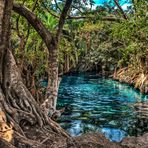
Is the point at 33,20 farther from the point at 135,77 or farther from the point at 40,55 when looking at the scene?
the point at 135,77

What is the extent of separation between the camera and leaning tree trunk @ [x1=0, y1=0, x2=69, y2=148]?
8.16m

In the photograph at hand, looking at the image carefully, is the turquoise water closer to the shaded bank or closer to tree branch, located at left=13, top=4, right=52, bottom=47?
tree branch, located at left=13, top=4, right=52, bottom=47

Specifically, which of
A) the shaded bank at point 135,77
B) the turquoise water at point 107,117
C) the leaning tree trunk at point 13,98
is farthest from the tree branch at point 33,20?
the shaded bank at point 135,77

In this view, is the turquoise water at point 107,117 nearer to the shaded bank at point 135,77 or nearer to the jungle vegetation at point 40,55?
the jungle vegetation at point 40,55

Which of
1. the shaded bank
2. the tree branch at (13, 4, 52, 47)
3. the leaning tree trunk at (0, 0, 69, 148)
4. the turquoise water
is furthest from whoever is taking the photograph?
the shaded bank

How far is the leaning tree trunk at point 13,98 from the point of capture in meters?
8.16

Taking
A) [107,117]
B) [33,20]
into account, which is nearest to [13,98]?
[33,20]

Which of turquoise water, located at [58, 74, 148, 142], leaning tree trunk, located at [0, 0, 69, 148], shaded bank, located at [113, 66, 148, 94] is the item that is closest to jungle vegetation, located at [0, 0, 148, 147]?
leaning tree trunk, located at [0, 0, 69, 148]

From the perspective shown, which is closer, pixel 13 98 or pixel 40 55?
pixel 13 98

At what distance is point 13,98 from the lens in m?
8.89

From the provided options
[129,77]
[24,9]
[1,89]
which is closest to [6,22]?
[1,89]

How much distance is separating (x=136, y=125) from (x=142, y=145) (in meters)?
7.01

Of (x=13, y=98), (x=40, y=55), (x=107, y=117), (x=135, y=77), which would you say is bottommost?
(x=107, y=117)

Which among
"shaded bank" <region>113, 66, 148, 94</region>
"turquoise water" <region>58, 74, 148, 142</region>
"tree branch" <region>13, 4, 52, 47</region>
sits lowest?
"turquoise water" <region>58, 74, 148, 142</region>
